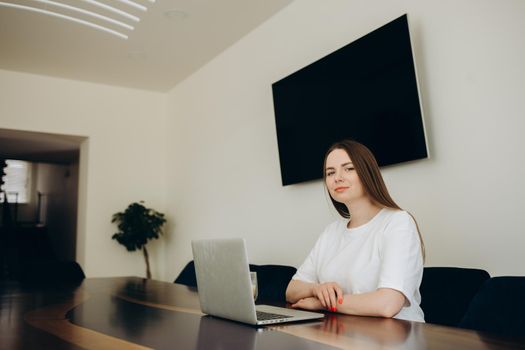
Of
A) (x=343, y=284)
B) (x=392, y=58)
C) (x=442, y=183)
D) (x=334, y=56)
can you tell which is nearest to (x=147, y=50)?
(x=334, y=56)

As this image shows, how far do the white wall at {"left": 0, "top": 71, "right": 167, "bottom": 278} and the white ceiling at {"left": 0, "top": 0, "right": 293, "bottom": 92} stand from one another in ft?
0.70

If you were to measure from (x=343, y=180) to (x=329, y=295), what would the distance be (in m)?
0.47

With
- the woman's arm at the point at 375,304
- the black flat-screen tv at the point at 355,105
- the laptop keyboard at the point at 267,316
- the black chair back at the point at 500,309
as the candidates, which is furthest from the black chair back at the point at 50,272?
the black chair back at the point at 500,309

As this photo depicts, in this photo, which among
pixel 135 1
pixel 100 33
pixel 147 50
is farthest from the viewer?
pixel 147 50

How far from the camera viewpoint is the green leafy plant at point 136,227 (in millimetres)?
4984

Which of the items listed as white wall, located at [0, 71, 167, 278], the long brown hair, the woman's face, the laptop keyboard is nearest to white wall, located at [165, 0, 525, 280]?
the long brown hair

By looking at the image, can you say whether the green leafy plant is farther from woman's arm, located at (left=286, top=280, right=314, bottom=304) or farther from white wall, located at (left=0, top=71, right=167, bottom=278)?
woman's arm, located at (left=286, top=280, right=314, bottom=304)

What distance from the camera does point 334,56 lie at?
2996 millimetres

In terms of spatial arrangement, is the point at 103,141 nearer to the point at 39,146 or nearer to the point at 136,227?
the point at 136,227

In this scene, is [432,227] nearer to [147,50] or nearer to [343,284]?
[343,284]

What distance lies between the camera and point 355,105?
2826mm

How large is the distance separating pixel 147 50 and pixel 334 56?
7.08ft

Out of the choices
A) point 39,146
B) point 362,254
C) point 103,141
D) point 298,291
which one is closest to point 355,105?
point 362,254

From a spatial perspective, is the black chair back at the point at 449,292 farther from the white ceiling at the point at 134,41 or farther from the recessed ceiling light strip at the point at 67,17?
the recessed ceiling light strip at the point at 67,17
